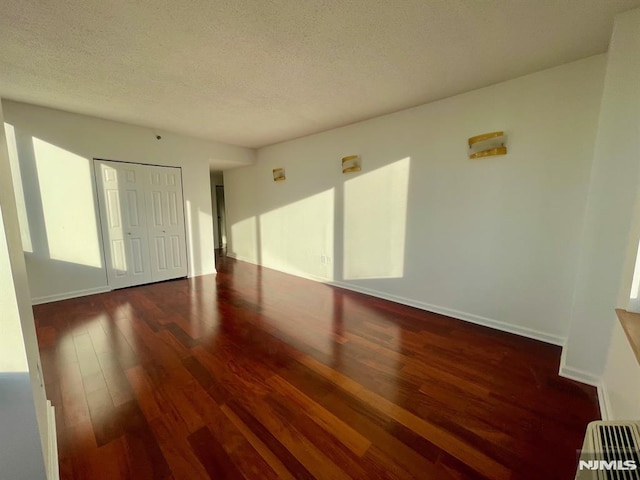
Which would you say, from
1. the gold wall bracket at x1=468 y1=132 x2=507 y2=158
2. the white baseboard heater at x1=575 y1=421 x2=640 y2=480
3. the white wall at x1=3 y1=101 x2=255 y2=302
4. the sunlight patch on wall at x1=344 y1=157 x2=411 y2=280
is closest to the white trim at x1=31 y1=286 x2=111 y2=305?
the white wall at x1=3 y1=101 x2=255 y2=302

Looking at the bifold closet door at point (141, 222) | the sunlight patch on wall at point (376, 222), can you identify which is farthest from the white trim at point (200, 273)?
the sunlight patch on wall at point (376, 222)

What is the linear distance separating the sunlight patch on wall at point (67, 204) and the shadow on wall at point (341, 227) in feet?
9.12

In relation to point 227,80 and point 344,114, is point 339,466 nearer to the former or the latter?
point 227,80

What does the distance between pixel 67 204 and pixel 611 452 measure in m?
5.27

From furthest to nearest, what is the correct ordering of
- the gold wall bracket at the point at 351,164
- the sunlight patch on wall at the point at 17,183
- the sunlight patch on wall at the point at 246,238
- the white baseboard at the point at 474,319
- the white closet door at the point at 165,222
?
the sunlight patch on wall at the point at 246,238, the white closet door at the point at 165,222, the gold wall bracket at the point at 351,164, the sunlight patch on wall at the point at 17,183, the white baseboard at the point at 474,319

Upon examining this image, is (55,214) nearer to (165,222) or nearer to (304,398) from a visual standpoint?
(165,222)

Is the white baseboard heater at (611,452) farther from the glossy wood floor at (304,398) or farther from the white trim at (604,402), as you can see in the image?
the white trim at (604,402)

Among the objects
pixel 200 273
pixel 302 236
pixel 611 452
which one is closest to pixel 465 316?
pixel 611 452

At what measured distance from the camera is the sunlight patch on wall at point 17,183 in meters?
3.14

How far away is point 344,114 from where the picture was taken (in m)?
3.48

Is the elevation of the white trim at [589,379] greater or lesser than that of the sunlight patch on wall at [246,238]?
lesser

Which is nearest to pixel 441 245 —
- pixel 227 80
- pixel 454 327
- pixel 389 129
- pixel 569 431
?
pixel 454 327

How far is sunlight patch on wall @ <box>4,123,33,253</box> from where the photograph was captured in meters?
3.14

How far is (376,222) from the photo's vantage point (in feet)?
12.1
